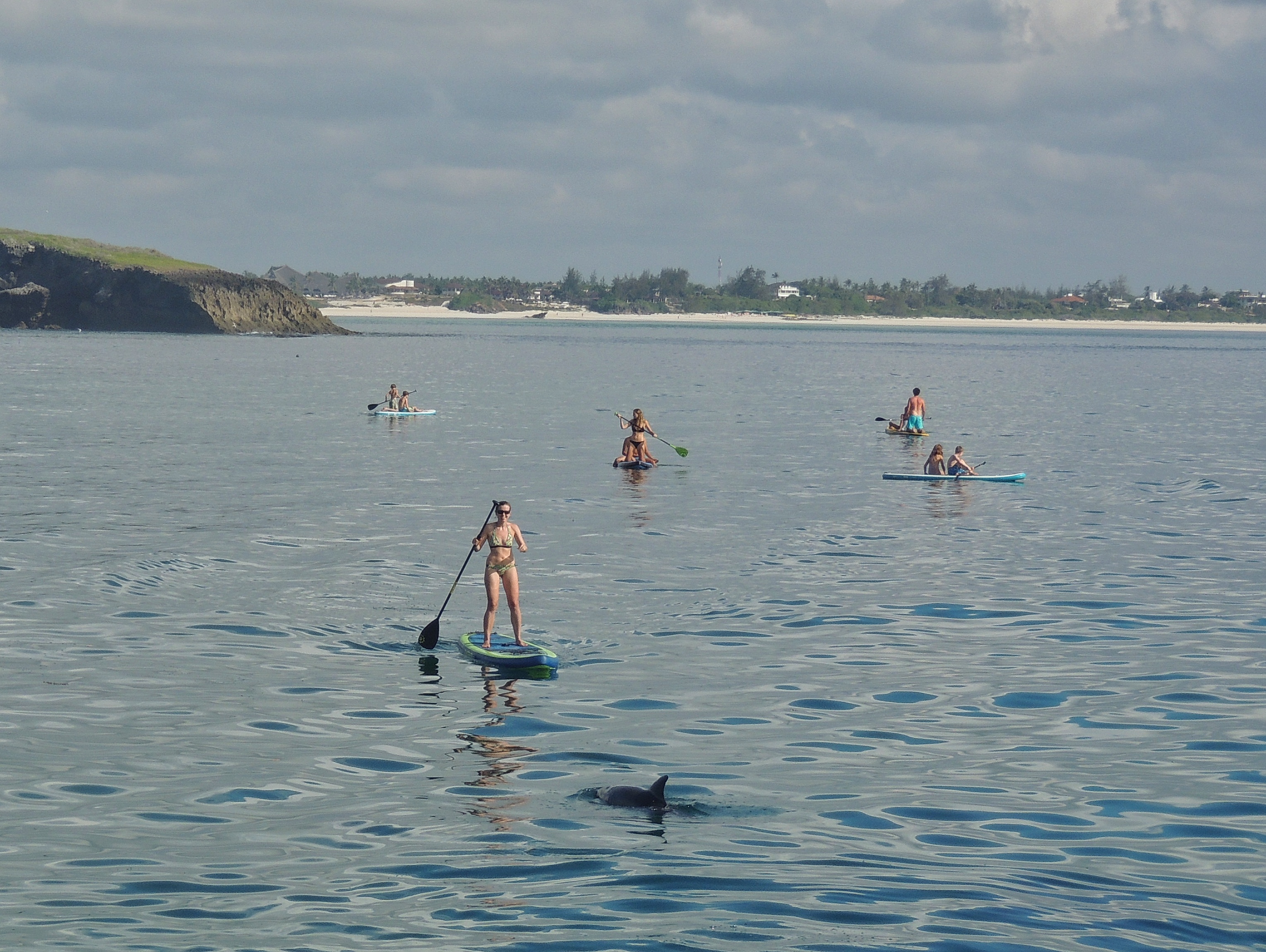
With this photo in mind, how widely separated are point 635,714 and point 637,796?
342cm

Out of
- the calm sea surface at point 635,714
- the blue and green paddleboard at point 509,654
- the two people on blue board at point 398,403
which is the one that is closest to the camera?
the calm sea surface at point 635,714

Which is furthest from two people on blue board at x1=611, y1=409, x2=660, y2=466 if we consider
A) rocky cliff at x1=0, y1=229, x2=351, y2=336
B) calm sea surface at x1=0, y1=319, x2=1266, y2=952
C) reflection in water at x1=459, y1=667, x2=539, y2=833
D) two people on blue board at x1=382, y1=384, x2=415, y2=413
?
rocky cliff at x1=0, y1=229, x2=351, y2=336

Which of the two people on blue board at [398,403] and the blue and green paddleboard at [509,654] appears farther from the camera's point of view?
the two people on blue board at [398,403]

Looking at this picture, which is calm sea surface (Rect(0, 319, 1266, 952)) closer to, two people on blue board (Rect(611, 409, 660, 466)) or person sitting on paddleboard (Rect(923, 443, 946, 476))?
person sitting on paddleboard (Rect(923, 443, 946, 476))

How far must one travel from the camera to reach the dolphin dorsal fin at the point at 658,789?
13.4 m

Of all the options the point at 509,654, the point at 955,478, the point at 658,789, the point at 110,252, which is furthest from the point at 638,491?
the point at 110,252

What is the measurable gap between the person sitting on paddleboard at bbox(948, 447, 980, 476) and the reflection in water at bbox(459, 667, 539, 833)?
25169 millimetres

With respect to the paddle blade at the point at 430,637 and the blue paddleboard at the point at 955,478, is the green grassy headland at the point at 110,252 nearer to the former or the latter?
the blue paddleboard at the point at 955,478

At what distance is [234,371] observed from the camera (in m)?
96.1

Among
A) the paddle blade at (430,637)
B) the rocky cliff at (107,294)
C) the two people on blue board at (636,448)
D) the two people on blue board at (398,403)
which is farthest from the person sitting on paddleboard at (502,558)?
the rocky cliff at (107,294)

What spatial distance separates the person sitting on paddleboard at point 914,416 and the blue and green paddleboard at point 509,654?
125ft

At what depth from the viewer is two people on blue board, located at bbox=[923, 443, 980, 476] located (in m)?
41.5

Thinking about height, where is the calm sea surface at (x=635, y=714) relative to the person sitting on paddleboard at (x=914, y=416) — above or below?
below

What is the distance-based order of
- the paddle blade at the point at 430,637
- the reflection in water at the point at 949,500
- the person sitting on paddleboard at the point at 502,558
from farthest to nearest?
the reflection in water at the point at 949,500
the person sitting on paddleboard at the point at 502,558
the paddle blade at the point at 430,637
